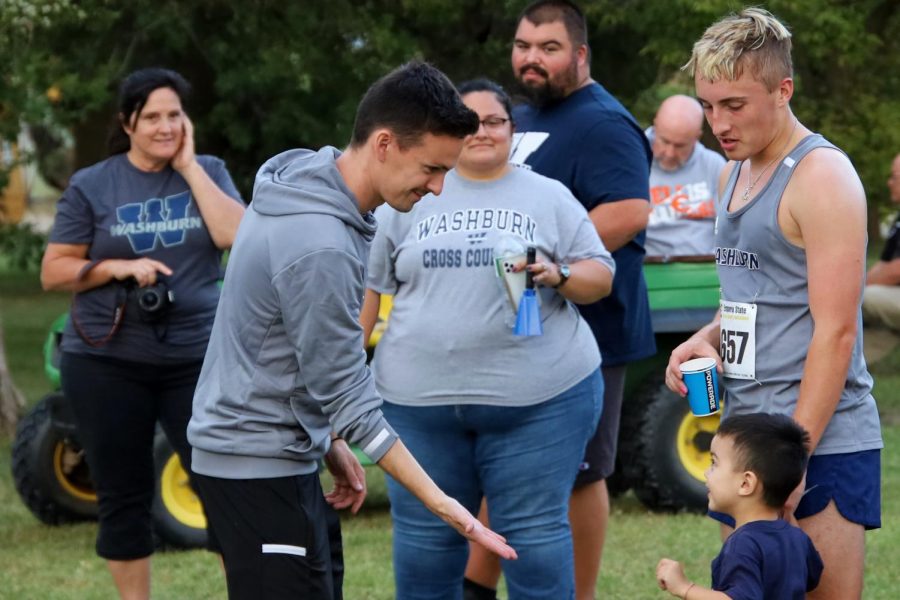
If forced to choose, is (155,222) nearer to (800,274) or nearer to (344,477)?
(344,477)

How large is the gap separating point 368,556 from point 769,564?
12.1 ft

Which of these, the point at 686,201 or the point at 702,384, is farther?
the point at 686,201

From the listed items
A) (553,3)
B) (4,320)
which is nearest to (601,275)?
(553,3)

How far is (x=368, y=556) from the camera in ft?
22.3

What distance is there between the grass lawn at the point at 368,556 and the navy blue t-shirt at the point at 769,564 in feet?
8.79

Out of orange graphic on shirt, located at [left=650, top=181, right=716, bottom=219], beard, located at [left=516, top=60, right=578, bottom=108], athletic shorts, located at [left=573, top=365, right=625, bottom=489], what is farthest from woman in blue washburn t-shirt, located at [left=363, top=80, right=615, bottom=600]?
orange graphic on shirt, located at [left=650, top=181, right=716, bottom=219]

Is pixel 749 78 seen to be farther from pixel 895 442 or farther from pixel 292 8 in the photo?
pixel 292 8

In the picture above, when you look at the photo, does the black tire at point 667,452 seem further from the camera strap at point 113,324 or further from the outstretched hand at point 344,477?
the outstretched hand at point 344,477

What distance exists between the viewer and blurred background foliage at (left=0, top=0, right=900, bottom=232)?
10977 millimetres

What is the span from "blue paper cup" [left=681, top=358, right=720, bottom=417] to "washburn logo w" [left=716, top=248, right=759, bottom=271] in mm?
245

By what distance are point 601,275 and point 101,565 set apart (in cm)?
326

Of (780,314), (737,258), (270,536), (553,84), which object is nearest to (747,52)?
(737,258)

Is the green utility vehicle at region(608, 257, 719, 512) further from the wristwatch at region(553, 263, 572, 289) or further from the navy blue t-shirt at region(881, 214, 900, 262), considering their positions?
the navy blue t-shirt at region(881, 214, 900, 262)

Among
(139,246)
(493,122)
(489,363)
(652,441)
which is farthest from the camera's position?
(652,441)
